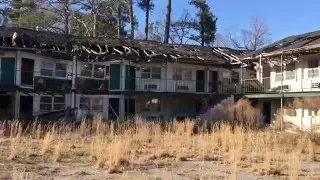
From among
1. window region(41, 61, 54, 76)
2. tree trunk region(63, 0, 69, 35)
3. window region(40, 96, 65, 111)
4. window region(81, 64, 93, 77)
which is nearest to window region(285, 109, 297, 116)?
window region(81, 64, 93, 77)

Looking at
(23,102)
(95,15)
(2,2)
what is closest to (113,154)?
(23,102)

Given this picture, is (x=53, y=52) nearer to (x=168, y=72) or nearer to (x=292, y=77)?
(x=168, y=72)

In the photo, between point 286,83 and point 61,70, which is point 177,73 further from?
point 61,70

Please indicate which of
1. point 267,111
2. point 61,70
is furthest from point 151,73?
point 267,111

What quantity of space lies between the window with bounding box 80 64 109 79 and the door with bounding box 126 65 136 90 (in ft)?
5.73

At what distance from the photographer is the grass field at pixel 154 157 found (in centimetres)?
1284

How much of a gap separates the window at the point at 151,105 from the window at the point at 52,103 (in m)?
6.58

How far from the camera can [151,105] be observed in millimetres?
38656

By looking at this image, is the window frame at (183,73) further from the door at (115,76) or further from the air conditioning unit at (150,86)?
the door at (115,76)

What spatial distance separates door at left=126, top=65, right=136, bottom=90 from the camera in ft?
122

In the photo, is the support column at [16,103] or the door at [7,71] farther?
the door at [7,71]

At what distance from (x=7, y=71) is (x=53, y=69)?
11.7 feet

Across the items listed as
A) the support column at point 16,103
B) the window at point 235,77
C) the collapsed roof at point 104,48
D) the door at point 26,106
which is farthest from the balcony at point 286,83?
the support column at point 16,103

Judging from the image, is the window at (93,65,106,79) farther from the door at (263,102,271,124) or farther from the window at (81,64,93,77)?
the door at (263,102,271,124)
